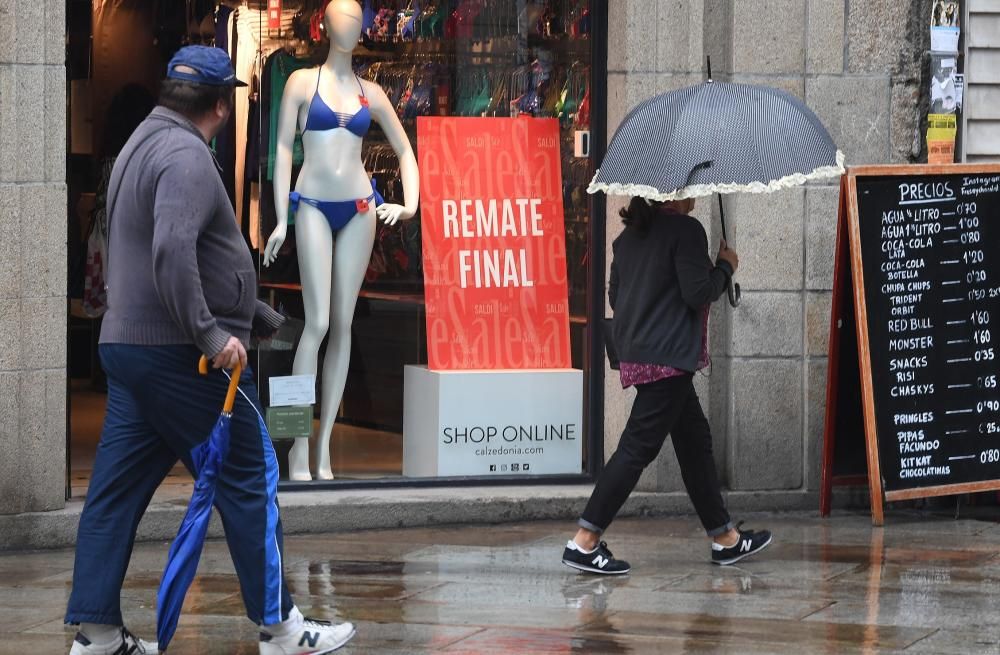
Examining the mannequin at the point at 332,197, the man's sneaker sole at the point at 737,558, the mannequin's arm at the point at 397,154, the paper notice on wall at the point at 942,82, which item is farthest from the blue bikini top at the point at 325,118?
the paper notice on wall at the point at 942,82

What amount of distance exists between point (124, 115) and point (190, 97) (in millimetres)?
3789

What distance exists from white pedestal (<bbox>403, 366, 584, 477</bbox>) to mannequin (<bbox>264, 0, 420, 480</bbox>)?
42cm

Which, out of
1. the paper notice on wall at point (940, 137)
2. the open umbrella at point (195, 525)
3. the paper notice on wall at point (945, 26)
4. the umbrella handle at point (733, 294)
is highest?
the paper notice on wall at point (945, 26)

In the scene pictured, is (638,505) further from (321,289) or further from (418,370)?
(321,289)

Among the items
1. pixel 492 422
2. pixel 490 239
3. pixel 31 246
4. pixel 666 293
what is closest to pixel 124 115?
pixel 31 246

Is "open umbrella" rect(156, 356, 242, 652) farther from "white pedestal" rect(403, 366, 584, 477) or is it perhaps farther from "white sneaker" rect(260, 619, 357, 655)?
"white pedestal" rect(403, 366, 584, 477)

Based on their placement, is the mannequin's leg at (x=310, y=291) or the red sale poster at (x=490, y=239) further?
the red sale poster at (x=490, y=239)

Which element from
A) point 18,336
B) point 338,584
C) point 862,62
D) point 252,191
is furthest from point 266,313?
point 862,62

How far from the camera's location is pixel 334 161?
8.16 metres

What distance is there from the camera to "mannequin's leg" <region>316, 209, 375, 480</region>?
8.27 m

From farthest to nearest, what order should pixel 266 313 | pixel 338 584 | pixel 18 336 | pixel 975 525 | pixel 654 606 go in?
pixel 975 525 → pixel 18 336 → pixel 338 584 → pixel 654 606 → pixel 266 313

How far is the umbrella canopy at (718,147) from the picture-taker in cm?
637

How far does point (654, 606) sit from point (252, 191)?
125 inches

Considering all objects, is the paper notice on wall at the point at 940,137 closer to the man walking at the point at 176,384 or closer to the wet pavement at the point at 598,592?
the wet pavement at the point at 598,592
